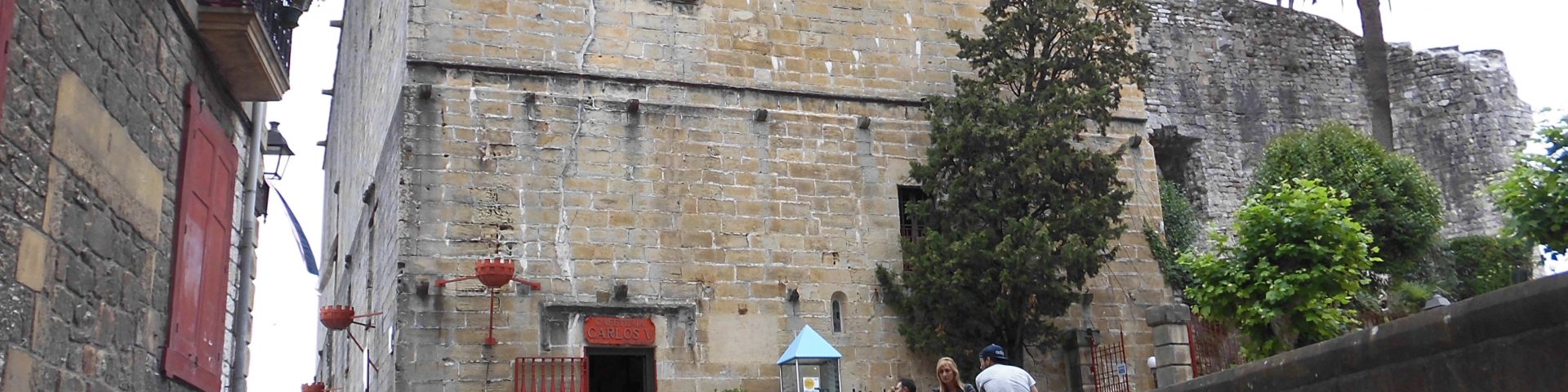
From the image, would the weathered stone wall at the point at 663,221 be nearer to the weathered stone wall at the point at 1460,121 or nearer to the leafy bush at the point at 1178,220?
the leafy bush at the point at 1178,220

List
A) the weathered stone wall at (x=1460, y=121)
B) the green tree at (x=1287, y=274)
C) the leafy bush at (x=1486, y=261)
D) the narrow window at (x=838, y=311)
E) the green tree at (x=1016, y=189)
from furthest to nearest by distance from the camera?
the weathered stone wall at (x=1460, y=121), the leafy bush at (x=1486, y=261), the green tree at (x=1287, y=274), the narrow window at (x=838, y=311), the green tree at (x=1016, y=189)

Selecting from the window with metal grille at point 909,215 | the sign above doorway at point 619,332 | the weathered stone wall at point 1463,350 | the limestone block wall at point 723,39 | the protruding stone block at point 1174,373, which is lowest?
the weathered stone wall at point 1463,350

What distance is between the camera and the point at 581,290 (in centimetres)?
1224

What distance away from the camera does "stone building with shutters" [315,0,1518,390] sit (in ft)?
39.2

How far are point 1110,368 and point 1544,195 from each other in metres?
5.93

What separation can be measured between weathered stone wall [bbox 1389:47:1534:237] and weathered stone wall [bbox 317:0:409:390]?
18006 mm

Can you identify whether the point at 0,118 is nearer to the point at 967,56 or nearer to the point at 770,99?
the point at 770,99

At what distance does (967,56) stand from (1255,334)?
14.2 ft

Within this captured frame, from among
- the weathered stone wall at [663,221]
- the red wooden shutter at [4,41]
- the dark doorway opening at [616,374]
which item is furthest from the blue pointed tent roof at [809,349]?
the red wooden shutter at [4,41]

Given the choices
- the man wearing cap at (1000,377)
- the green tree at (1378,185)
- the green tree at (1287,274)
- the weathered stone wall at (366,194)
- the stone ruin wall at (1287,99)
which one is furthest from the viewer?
the stone ruin wall at (1287,99)

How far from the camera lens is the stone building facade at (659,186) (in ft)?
39.3

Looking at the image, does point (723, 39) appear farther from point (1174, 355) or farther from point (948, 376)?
point (948, 376)

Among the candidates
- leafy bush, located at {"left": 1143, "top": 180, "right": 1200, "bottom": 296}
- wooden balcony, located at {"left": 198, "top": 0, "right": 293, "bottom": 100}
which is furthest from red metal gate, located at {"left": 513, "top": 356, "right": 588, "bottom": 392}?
leafy bush, located at {"left": 1143, "top": 180, "right": 1200, "bottom": 296}

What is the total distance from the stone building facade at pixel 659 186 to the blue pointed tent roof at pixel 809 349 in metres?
0.35
